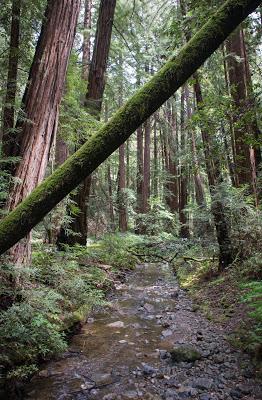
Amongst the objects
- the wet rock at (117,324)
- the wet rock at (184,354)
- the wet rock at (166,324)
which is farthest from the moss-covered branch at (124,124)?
the wet rock at (166,324)

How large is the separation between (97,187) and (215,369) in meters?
13.4

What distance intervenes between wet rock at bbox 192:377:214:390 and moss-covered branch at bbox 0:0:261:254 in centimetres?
295

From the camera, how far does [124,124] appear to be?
97.0 inches

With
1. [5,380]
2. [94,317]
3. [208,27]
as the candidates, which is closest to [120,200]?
[94,317]

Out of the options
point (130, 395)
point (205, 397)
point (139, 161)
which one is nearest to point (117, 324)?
point (130, 395)

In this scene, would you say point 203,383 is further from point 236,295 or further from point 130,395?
point 236,295

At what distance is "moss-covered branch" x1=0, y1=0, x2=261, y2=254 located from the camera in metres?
2.41

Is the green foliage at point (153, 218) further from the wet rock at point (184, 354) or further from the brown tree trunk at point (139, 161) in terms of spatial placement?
the wet rock at point (184, 354)

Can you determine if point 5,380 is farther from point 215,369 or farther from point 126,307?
point 126,307

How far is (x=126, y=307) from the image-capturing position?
7520mm

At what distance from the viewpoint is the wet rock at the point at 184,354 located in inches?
188

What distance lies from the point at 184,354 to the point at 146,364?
21.2 inches

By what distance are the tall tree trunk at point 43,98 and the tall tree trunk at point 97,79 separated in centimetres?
470

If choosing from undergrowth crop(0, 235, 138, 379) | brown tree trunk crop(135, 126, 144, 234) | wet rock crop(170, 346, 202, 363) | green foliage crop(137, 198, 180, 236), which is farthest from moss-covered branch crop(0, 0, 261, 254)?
brown tree trunk crop(135, 126, 144, 234)
